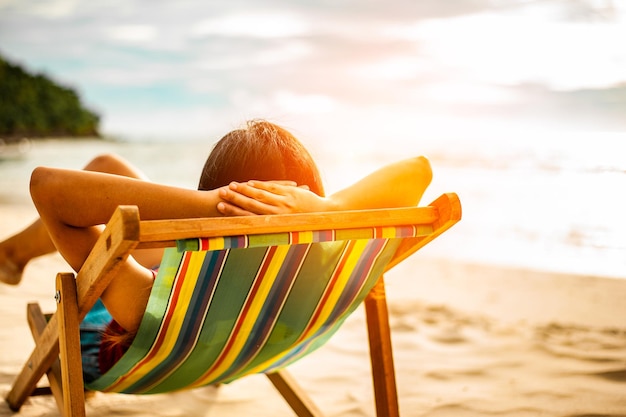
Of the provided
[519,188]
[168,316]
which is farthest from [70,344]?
[519,188]

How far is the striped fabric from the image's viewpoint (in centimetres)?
172

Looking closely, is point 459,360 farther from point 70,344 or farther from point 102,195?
point 102,195

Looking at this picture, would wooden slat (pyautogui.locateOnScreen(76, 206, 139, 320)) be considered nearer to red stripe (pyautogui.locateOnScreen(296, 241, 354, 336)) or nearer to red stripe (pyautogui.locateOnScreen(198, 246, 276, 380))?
red stripe (pyautogui.locateOnScreen(198, 246, 276, 380))

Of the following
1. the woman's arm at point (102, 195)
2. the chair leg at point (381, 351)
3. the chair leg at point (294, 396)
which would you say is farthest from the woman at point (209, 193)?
the chair leg at point (294, 396)

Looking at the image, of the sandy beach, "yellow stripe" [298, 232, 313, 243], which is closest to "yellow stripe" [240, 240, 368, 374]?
"yellow stripe" [298, 232, 313, 243]

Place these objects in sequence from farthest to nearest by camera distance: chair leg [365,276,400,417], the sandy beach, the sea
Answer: the sea, the sandy beach, chair leg [365,276,400,417]

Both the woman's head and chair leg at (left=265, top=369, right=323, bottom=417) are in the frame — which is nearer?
→ the woman's head

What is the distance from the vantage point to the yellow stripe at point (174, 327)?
1.70 m

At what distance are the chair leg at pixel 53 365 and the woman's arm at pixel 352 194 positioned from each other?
1.05m

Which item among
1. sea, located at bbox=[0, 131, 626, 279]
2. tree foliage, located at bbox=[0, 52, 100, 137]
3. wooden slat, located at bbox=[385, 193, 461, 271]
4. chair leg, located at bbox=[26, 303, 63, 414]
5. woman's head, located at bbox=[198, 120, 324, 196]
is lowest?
sea, located at bbox=[0, 131, 626, 279]

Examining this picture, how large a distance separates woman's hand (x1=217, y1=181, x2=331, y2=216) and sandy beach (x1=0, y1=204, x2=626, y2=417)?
1512 mm

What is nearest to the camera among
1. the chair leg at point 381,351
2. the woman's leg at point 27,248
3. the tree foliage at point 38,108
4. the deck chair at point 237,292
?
the deck chair at point 237,292

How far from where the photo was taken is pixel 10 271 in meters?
2.58

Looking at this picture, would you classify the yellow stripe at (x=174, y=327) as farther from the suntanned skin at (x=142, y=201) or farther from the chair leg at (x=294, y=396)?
the chair leg at (x=294, y=396)
